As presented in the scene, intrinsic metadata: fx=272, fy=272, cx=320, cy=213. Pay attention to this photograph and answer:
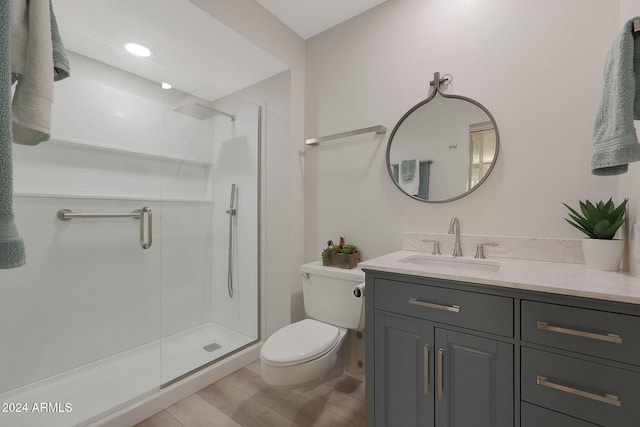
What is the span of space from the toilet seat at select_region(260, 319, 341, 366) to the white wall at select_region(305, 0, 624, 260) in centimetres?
59

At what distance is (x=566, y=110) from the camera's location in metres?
1.29

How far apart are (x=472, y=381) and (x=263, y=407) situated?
45.4 inches

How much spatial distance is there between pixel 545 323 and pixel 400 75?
153cm

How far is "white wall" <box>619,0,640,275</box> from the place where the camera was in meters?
1.01

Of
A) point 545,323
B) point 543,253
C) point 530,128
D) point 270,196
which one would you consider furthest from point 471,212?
point 270,196

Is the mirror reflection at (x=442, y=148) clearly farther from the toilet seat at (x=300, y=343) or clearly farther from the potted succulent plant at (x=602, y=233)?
the toilet seat at (x=300, y=343)

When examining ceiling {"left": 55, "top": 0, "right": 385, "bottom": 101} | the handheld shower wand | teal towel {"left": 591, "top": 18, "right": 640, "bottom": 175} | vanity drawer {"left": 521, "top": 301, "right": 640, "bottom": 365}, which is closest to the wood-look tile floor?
the handheld shower wand

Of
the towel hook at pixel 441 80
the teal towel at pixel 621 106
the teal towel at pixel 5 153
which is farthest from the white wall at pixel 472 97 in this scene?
the teal towel at pixel 5 153

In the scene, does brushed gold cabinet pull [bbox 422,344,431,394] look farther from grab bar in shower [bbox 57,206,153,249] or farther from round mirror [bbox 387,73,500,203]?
grab bar in shower [bbox 57,206,153,249]

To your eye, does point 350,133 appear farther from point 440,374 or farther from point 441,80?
point 440,374

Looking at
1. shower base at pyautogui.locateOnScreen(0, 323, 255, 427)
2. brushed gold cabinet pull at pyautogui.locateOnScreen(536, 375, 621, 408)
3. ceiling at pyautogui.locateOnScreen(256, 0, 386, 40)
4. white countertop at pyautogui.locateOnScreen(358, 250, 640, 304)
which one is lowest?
shower base at pyautogui.locateOnScreen(0, 323, 255, 427)

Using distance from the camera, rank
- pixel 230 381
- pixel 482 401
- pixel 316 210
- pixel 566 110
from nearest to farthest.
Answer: pixel 482 401 → pixel 566 110 → pixel 230 381 → pixel 316 210

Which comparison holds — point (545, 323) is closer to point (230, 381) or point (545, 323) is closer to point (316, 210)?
point (316, 210)

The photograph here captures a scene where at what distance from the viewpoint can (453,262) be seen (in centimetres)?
143
